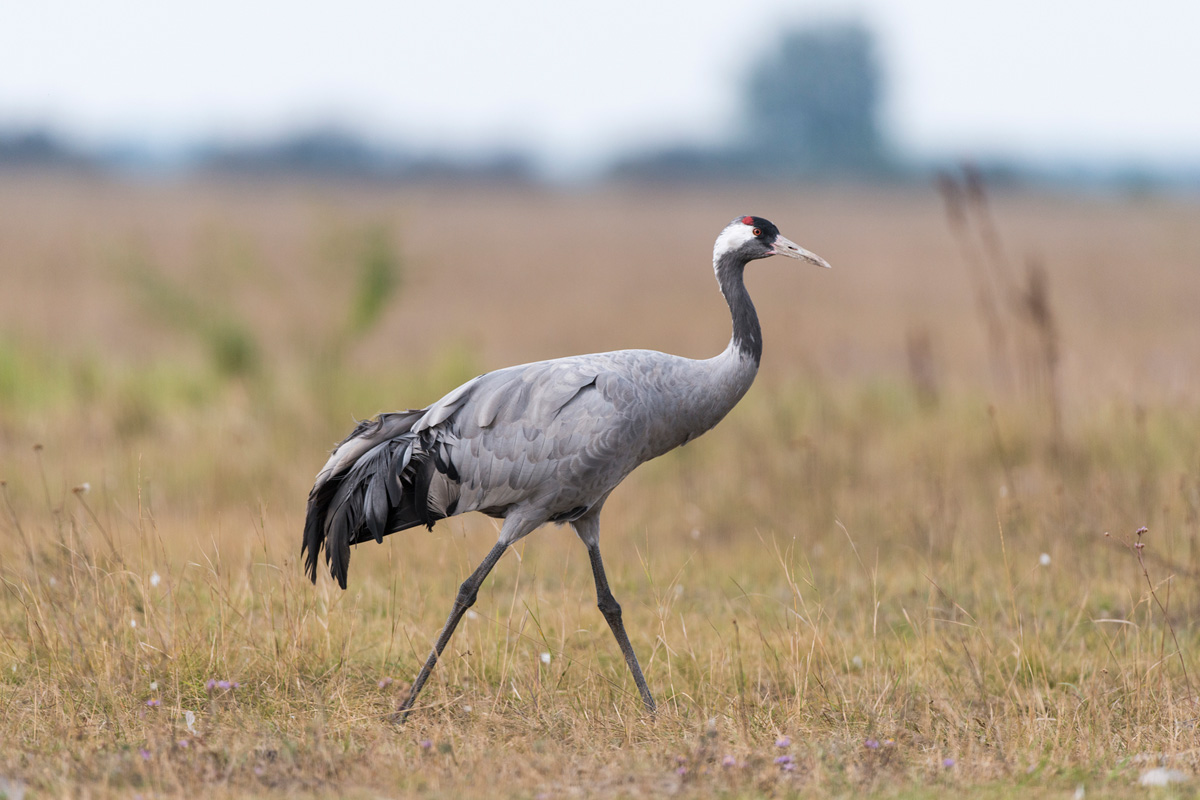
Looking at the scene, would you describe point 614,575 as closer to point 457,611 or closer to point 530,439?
point 457,611

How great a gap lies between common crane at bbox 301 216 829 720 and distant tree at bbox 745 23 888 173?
73.7 metres

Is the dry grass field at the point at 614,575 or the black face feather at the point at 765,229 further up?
the black face feather at the point at 765,229

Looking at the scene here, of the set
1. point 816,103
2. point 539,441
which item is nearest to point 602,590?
point 539,441

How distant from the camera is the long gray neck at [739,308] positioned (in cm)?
471

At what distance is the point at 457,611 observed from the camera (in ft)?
15.5

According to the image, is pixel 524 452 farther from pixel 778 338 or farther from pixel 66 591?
→ pixel 778 338

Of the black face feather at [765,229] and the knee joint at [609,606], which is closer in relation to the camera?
→ the black face feather at [765,229]

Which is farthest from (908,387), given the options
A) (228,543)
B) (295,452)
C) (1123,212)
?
(1123,212)

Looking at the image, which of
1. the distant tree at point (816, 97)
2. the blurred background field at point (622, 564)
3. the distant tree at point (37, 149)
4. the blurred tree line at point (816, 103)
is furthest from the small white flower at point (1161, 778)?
the distant tree at point (816, 97)

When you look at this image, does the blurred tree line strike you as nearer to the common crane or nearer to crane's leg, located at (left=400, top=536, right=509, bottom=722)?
the common crane

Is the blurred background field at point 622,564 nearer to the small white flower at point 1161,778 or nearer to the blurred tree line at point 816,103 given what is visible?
the small white flower at point 1161,778

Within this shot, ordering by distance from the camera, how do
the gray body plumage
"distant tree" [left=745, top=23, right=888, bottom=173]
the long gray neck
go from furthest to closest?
"distant tree" [left=745, top=23, right=888, bottom=173] → the long gray neck → the gray body plumage

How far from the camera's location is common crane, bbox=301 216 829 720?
14.9 ft

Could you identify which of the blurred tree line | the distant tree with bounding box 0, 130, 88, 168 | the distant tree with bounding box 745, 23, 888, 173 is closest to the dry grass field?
the distant tree with bounding box 0, 130, 88, 168
